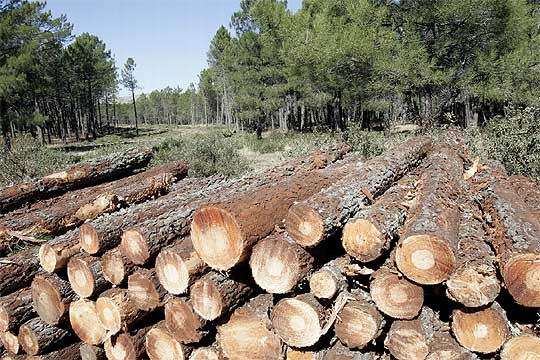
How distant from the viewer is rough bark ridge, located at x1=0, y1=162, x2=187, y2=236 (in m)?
5.55

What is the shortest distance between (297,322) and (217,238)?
0.88m

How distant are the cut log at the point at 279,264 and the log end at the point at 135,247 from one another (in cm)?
103

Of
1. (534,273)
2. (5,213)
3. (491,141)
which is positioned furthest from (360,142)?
(534,273)

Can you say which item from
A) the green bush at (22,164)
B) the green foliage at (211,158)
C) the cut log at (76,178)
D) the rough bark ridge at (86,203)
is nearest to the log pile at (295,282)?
the rough bark ridge at (86,203)

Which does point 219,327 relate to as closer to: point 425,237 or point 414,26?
point 425,237

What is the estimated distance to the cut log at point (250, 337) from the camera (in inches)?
127

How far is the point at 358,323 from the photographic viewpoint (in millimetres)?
→ 2926

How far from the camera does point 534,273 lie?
8.35 ft

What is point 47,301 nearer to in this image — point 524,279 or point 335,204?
point 335,204

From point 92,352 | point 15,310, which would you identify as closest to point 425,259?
point 92,352

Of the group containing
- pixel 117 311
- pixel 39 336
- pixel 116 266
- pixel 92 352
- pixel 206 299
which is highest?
pixel 116 266

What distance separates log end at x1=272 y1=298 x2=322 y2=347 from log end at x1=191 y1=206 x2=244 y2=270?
516 millimetres

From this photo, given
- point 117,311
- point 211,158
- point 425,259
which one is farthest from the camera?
point 211,158

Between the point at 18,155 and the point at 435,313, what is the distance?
36.1ft
